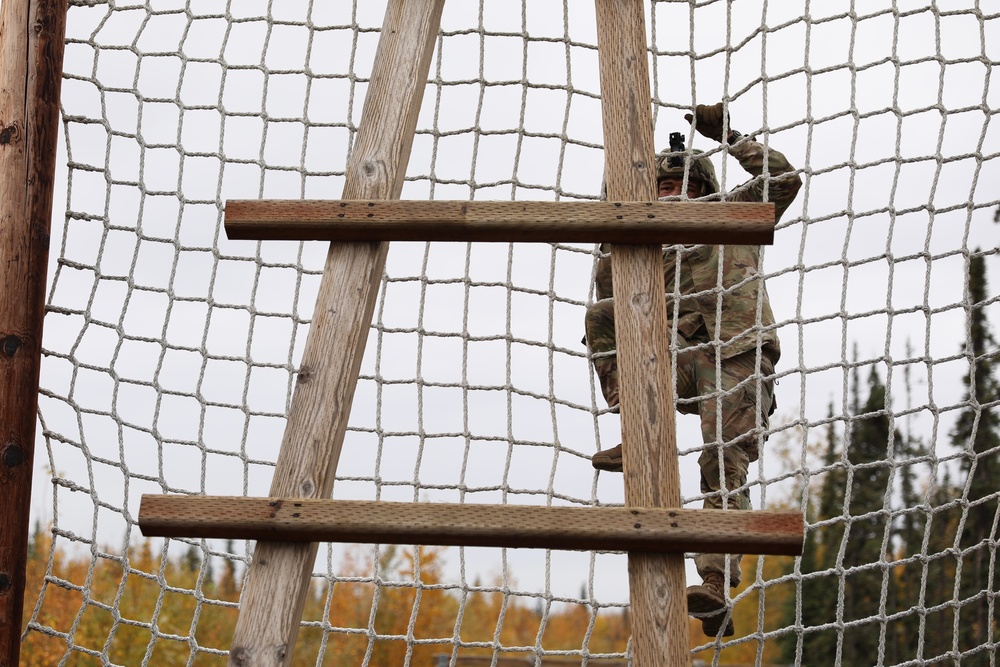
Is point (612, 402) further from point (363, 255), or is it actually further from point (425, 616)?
point (425, 616)

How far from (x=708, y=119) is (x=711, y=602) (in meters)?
1.08

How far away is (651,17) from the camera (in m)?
2.85

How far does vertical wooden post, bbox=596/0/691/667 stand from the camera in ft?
5.25

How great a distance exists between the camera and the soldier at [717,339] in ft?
9.01

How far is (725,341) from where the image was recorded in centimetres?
281

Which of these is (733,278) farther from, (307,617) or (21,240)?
(307,617)

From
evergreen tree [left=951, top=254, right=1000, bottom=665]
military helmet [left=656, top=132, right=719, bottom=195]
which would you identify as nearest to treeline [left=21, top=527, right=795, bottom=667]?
evergreen tree [left=951, top=254, right=1000, bottom=665]

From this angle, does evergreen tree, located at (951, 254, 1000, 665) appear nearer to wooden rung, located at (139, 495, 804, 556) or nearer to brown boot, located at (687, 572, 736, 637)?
brown boot, located at (687, 572, 736, 637)

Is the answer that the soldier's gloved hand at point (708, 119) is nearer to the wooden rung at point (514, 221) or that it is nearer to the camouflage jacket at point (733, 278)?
the camouflage jacket at point (733, 278)

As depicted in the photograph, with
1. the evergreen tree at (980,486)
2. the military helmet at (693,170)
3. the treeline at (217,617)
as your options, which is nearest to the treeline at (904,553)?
the evergreen tree at (980,486)

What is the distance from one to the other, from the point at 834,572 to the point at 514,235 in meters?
1.18

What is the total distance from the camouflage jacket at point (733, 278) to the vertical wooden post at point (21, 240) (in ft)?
4.53

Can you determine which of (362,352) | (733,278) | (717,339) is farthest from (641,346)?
(733,278)

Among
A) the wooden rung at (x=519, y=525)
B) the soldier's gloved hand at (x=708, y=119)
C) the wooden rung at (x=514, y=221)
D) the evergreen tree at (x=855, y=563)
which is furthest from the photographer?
the evergreen tree at (x=855, y=563)
